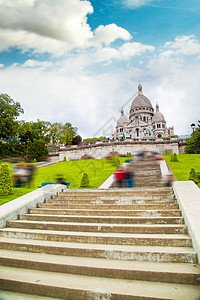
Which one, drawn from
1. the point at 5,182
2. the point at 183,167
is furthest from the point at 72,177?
the point at 183,167

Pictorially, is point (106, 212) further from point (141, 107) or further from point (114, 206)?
point (141, 107)

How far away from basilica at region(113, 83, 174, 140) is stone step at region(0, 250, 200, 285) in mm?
64391

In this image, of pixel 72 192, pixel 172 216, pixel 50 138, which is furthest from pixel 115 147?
pixel 172 216

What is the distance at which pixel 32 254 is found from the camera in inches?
173

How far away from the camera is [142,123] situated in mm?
74500

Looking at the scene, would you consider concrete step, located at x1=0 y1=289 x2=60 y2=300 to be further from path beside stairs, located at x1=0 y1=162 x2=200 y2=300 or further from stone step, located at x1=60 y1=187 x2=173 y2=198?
stone step, located at x1=60 y1=187 x2=173 y2=198

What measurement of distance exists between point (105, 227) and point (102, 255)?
38.1 inches

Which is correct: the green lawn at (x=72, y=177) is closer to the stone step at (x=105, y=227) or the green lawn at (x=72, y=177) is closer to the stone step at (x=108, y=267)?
the stone step at (x=105, y=227)

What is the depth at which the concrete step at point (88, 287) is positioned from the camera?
3.07m

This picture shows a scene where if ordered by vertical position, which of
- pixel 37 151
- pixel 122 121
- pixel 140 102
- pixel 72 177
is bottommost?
pixel 72 177

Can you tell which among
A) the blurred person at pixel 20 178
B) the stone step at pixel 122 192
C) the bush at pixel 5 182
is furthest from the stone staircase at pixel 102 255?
the blurred person at pixel 20 178

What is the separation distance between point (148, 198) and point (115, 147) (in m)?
35.7

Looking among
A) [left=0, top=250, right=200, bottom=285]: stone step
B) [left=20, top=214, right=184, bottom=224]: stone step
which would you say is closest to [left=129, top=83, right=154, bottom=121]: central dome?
[left=20, top=214, right=184, bottom=224]: stone step

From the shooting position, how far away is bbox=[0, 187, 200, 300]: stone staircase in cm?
328
